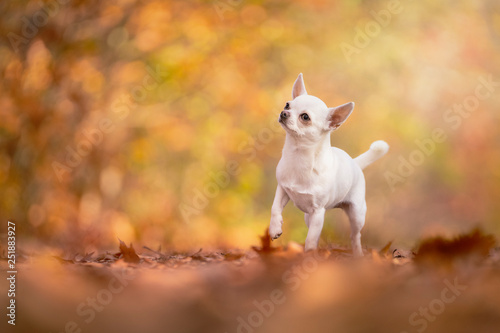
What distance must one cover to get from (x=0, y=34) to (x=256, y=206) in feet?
7.17

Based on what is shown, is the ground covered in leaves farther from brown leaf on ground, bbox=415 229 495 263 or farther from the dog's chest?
the dog's chest

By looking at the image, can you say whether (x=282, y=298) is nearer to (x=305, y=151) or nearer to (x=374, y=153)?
(x=305, y=151)

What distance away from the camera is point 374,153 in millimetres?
2025

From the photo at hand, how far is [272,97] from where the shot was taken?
364 centimetres

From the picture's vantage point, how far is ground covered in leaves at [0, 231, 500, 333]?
88cm

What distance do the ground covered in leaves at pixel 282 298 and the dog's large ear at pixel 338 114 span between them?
0.73 meters

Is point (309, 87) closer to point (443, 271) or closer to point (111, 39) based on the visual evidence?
point (111, 39)

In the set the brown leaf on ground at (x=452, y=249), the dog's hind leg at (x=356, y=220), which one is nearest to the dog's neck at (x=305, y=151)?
the dog's hind leg at (x=356, y=220)

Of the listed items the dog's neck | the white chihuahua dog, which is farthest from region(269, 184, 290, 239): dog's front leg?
the dog's neck

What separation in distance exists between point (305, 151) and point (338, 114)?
0.15 meters

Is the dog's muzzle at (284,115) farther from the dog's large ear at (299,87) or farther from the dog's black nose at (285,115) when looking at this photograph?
the dog's large ear at (299,87)

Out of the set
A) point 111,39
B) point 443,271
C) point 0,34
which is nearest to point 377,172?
point 111,39

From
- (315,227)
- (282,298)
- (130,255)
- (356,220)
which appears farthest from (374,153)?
(282,298)

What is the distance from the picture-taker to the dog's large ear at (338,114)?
164 cm
